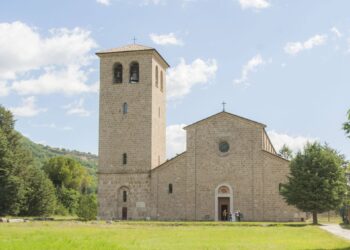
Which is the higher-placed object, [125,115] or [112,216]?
[125,115]

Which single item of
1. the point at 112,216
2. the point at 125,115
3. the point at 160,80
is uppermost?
the point at 160,80

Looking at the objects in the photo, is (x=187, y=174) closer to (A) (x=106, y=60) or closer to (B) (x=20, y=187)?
(A) (x=106, y=60)

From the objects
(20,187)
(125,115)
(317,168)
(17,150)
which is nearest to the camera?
(317,168)

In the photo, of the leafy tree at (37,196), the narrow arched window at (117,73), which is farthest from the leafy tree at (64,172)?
the narrow arched window at (117,73)

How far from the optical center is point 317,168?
4025 centimetres

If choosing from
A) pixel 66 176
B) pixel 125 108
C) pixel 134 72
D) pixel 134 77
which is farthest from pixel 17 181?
pixel 66 176

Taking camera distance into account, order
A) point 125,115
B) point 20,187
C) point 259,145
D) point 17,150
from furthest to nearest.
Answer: point 17,150 < point 20,187 < point 125,115 < point 259,145

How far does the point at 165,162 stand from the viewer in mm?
47500

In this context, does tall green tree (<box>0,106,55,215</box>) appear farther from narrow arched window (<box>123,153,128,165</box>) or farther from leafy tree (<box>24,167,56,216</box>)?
narrow arched window (<box>123,153,128,165</box>)

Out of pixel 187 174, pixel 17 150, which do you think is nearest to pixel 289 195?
pixel 187 174

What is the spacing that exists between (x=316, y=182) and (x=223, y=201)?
9.36 m

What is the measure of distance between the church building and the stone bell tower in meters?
0.08

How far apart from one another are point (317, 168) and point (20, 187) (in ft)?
96.9

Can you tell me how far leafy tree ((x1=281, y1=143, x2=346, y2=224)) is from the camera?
39.7 metres
